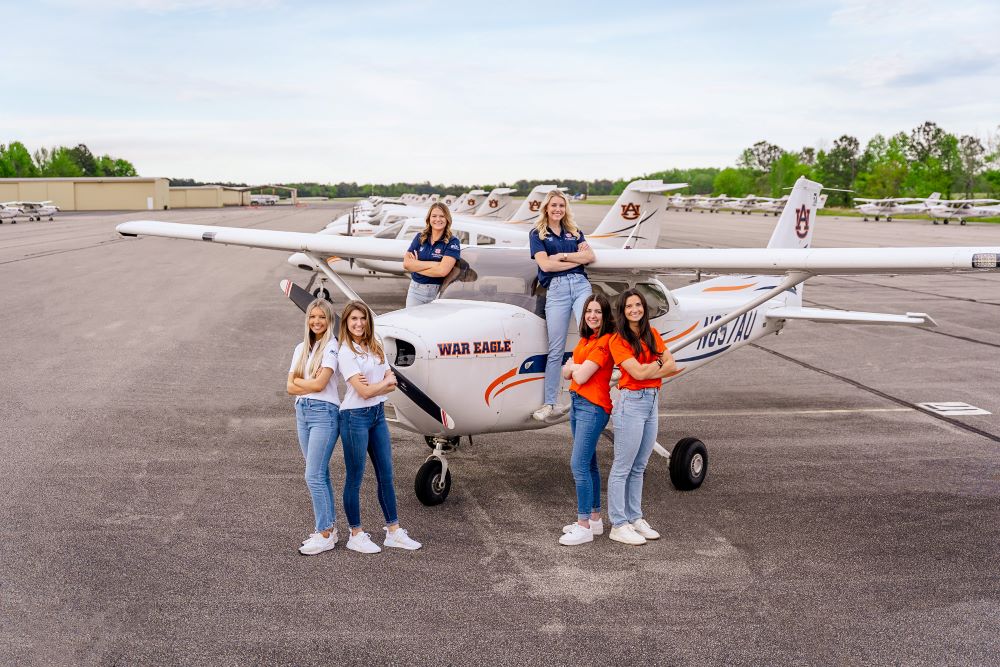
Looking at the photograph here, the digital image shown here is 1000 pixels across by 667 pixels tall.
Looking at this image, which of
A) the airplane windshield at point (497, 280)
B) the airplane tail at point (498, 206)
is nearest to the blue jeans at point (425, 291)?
the airplane windshield at point (497, 280)

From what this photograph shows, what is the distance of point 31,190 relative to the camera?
93062mm

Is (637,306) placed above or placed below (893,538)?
above

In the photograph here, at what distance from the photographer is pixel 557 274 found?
6.67 metres

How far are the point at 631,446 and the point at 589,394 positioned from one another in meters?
0.46

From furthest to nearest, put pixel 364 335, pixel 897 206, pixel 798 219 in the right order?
pixel 897 206
pixel 798 219
pixel 364 335

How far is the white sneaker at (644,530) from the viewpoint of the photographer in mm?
5961

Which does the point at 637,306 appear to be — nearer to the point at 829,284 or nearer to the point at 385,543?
the point at 385,543

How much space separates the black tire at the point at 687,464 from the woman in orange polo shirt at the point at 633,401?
1.05m

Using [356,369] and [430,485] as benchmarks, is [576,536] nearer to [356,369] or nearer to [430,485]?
[430,485]

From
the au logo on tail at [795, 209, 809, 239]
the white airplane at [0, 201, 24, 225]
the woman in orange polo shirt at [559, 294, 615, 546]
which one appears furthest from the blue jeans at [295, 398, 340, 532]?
the white airplane at [0, 201, 24, 225]

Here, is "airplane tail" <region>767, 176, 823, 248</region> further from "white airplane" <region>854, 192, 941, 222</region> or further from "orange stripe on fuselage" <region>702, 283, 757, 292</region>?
"white airplane" <region>854, 192, 941, 222</region>

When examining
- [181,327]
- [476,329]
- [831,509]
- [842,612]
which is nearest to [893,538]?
[831,509]

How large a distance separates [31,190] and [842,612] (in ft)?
343

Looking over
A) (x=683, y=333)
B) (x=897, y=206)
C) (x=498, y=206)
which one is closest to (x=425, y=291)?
(x=683, y=333)
